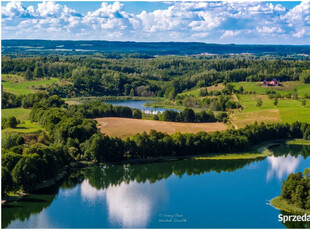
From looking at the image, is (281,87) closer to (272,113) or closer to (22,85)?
(272,113)

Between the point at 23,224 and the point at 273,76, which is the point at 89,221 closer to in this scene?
the point at 23,224

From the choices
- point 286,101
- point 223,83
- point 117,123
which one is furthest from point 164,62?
point 117,123

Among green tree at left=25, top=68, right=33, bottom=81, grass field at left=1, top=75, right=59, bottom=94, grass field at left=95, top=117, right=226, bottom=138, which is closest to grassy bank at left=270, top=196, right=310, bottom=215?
grass field at left=95, top=117, right=226, bottom=138

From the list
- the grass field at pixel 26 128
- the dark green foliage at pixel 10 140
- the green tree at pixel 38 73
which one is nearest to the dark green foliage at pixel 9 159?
the dark green foliage at pixel 10 140

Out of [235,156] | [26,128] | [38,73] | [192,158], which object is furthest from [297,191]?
[38,73]

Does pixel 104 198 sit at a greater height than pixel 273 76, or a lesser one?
lesser

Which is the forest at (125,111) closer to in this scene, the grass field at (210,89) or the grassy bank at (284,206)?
the grass field at (210,89)

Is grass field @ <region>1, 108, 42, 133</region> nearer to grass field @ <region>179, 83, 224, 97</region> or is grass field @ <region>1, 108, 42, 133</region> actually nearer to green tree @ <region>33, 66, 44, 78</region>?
green tree @ <region>33, 66, 44, 78</region>
